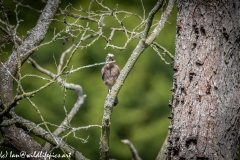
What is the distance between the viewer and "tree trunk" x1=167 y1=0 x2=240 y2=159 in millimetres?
2961

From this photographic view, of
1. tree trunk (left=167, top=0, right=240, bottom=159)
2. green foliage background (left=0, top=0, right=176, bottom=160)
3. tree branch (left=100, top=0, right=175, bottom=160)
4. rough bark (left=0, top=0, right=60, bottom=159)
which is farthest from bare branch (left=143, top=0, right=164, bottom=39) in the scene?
green foliage background (left=0, top=0, right=176, bottom=160)

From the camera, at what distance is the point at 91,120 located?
8969 mm

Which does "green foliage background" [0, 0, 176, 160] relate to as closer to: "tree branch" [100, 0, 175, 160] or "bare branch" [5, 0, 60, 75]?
"bare branch" [5, 0, 60, 75]

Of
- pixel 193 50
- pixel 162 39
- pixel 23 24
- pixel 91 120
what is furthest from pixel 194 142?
pixel 23 24

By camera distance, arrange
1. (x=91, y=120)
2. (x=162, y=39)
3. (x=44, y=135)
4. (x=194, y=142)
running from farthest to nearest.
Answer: (x=162, y=39)
(x=91, y=120)
(x=44, y=135)
(x=194, y=142)

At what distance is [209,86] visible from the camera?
297 cm

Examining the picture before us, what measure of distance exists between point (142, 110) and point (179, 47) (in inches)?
246

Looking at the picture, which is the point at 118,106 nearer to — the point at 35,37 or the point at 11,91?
the point at 35,37

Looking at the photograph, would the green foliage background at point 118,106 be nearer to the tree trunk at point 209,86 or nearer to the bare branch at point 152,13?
the bare branch at point 152,13

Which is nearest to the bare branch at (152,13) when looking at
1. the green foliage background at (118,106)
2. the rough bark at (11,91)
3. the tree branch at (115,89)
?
the tree branch at (115,89)

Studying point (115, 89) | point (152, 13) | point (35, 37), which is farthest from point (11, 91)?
point (152, 13)

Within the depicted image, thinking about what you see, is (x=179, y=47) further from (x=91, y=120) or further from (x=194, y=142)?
(x=91, y=120)

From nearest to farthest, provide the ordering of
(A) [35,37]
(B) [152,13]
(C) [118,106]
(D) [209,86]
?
(D) [209,86]
(B) [152,13]
(A) [35,37]
(C) [118,106]

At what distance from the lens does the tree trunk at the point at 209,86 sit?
2961 mm
